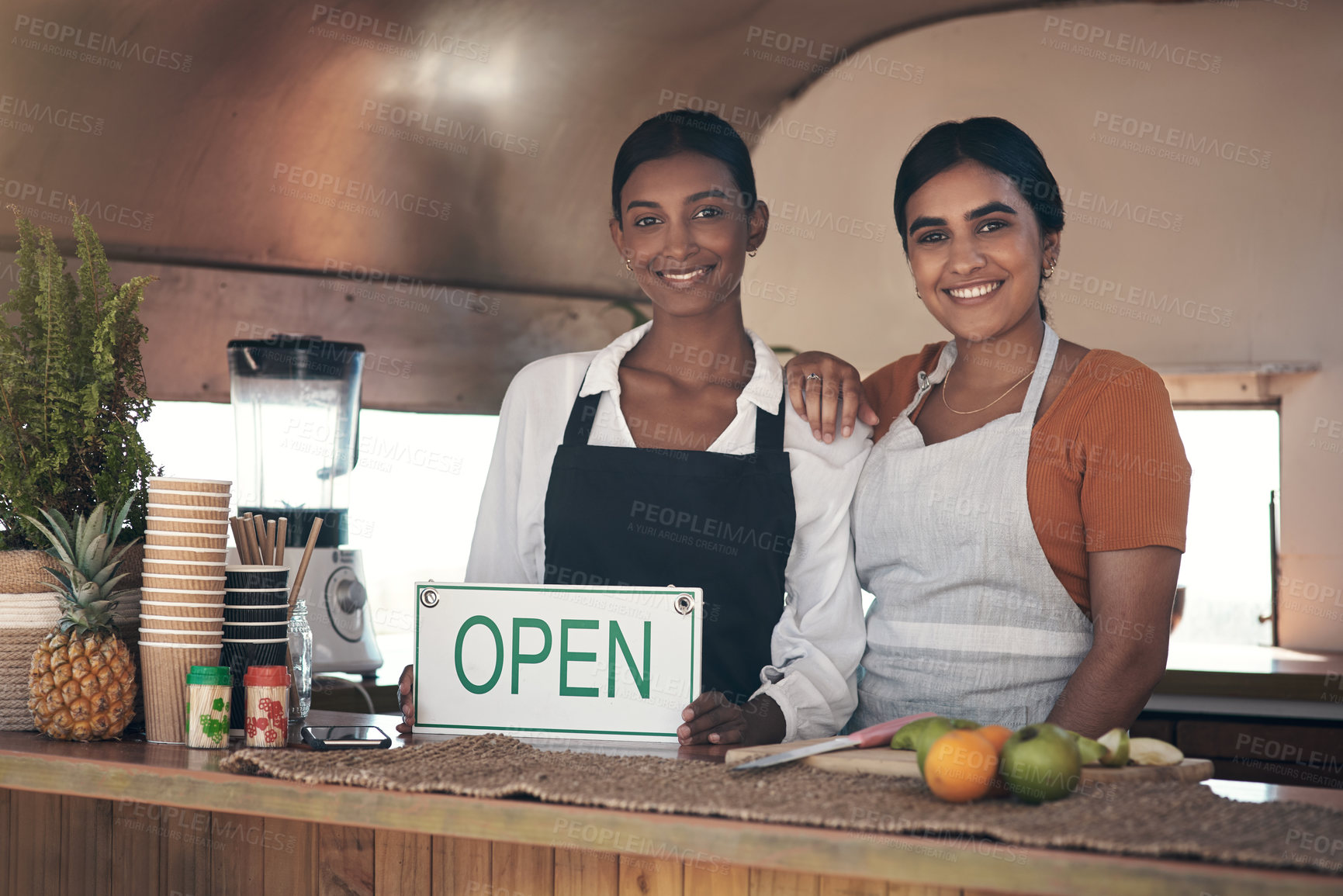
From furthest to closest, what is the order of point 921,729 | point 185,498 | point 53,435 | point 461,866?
point 53,435
point 185,498
point 461,866
point 921,729

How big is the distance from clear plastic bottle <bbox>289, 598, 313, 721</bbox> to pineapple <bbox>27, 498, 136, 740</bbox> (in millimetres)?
215

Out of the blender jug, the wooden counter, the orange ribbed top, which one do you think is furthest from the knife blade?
the blender jug

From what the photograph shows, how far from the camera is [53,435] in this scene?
5.62 ft

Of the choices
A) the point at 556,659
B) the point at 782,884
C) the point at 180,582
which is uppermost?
the point at 180,582

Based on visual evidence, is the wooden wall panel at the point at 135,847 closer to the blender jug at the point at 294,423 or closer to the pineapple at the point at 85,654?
the pineapple at the point at 85,654

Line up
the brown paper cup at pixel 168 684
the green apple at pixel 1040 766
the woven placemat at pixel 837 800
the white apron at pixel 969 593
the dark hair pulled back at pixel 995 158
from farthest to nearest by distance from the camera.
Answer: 1. the dark hair pulled back at pixel 995 158
2. the white apron at pixel 969 593
3. the brown paper cup at pixel 168 684
4. the green apple at pixel 1040 766
5. the woven placemat at pixel 837 800

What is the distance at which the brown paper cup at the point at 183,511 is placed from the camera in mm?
1609

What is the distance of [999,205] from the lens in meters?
1.91

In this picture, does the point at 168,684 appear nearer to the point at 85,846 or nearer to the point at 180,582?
the point at 180,582

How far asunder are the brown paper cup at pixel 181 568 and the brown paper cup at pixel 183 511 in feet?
0.20

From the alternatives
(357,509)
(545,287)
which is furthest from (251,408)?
(545,287)

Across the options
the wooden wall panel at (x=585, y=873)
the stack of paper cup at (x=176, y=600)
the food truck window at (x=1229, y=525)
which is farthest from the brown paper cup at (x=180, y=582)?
the food truck window at (x=1229, y=525)

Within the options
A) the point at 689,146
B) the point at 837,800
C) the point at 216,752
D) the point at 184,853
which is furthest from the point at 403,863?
the point at 689,146

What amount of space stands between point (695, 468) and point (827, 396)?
0.26m
